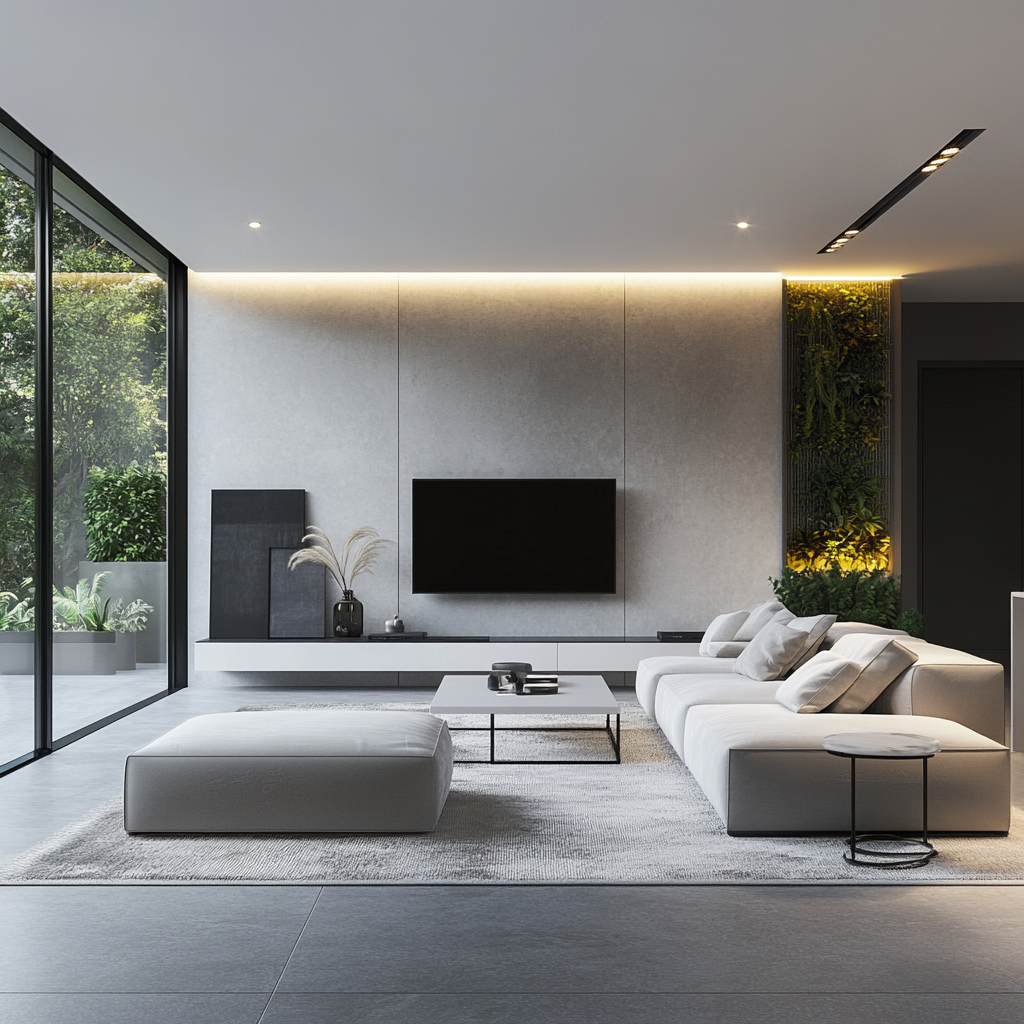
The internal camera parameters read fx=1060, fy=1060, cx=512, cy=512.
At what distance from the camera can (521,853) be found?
3625 mm

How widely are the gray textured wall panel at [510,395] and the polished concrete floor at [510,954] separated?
4.53m

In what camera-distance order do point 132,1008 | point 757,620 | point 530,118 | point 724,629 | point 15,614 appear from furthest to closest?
point 724,629 < point 757,620 < point 15,614 < point 530,118 < point 132,1008

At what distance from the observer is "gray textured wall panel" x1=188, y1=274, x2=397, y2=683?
307 inches

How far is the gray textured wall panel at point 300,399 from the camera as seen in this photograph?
7.79 metres

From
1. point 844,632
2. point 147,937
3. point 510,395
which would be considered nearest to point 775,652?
point 844,632

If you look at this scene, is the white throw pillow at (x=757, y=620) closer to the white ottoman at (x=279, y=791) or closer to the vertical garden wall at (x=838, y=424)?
the vertical garden wall at (x=838, y=424)

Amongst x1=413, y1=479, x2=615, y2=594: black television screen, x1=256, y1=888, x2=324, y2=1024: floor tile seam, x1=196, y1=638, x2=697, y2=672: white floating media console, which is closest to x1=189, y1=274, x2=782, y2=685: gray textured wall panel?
x1=413, y1=479, x2=615, y2=594: black television screen

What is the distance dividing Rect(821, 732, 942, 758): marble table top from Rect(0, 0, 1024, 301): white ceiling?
8.30 ft

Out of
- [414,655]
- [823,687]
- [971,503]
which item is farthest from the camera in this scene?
[971,503]

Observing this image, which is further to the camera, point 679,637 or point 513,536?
point 513,536

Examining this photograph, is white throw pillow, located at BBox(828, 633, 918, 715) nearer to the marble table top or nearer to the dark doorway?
the marble table top

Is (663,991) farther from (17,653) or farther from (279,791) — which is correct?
(17,653)

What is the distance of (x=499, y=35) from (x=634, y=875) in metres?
3.00

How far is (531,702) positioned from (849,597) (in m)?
3.26
